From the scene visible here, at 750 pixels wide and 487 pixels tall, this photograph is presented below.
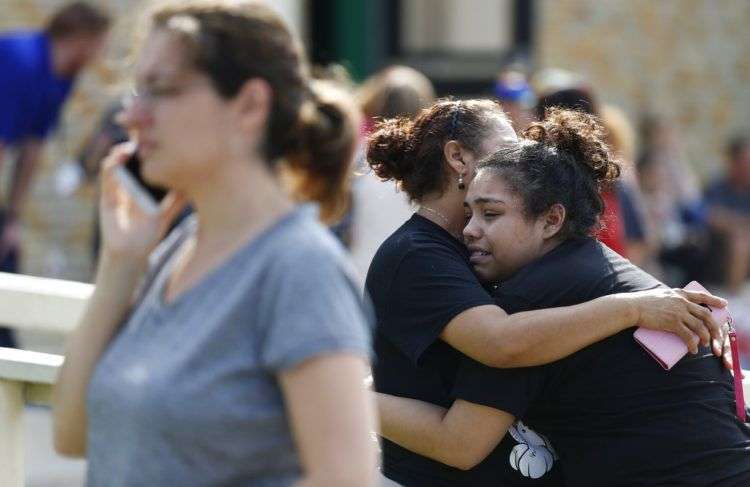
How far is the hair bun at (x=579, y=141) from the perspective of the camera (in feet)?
9.66

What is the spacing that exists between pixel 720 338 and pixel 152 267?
115 cm

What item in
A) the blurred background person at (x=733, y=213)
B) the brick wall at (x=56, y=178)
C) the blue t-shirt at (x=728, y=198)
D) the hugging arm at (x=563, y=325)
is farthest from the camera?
the blue t-shirt at (x=728, y=198)

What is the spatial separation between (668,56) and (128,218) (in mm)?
9740

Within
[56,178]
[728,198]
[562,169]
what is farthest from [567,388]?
[728,198]

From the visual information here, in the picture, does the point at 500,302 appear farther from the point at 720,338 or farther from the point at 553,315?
the point at 720,338

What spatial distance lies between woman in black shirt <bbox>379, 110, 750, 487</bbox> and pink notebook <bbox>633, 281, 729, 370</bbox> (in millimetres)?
20

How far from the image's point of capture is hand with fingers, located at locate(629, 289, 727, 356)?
2723 millimetres

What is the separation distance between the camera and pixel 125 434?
2.11m

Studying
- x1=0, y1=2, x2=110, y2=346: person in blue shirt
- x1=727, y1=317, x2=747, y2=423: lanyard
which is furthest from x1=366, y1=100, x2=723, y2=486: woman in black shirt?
x1=0, y1=2, x2=110, y2=346: person in blue shirt

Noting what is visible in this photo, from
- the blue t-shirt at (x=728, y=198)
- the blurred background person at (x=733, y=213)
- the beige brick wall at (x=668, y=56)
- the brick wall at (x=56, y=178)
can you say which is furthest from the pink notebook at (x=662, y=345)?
the beige brick wall at (x=668, y=56)

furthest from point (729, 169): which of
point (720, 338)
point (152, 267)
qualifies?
point (152, 267)

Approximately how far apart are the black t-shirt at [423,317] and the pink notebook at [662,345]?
29 cm

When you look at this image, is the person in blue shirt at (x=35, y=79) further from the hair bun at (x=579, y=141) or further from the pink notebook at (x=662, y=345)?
the pink notebook at (x=662, y=345)

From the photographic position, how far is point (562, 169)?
2.91 metres
